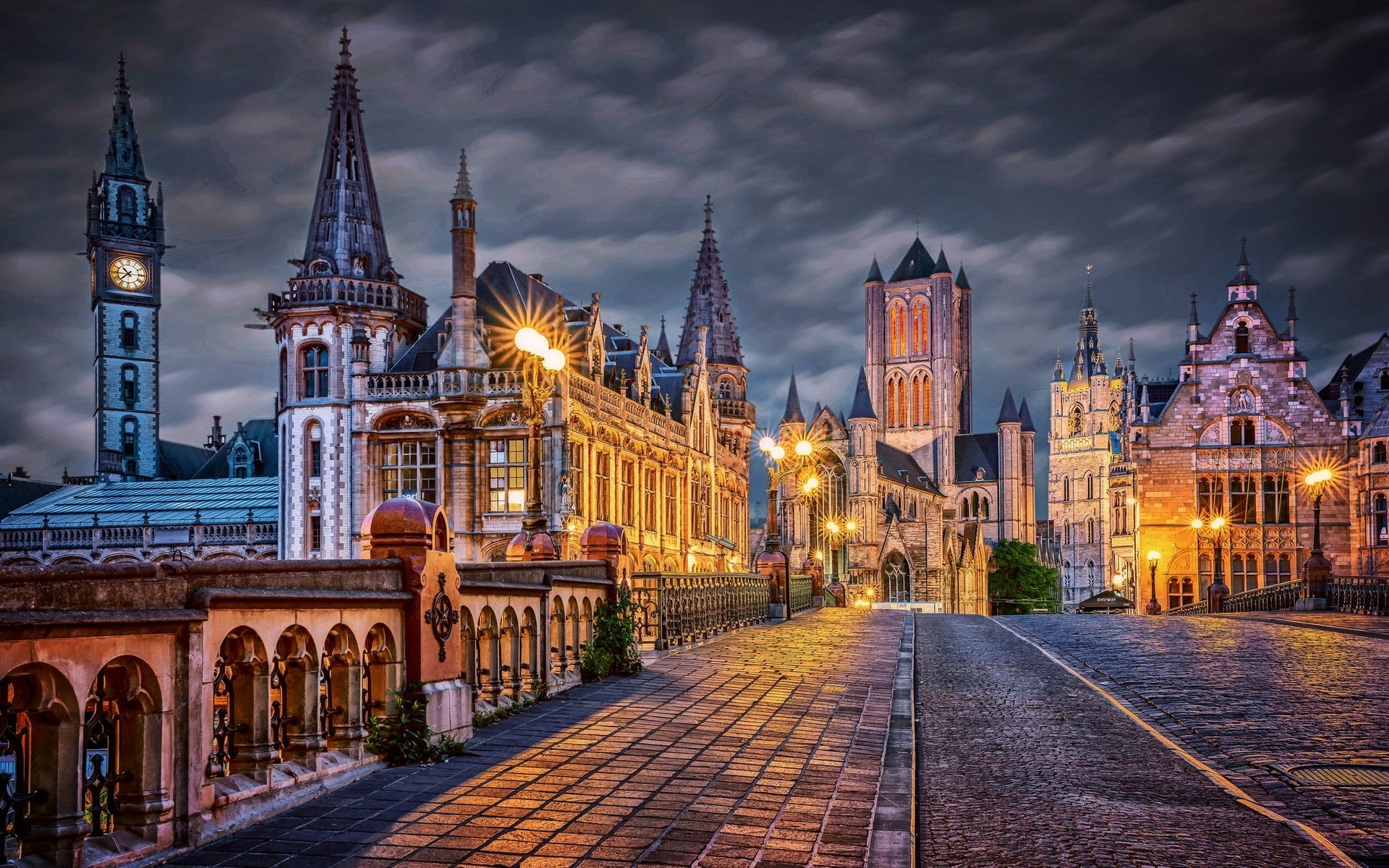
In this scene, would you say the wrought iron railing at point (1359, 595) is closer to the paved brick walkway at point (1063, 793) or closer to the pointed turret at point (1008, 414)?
the paved brick walkway at point (1063, 793)

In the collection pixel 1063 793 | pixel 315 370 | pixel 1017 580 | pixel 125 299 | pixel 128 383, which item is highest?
pixel 125 299

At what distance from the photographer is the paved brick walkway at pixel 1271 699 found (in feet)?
24.7

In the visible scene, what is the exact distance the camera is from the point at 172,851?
231 inches

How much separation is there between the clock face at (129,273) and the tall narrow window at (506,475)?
6027 centimetres

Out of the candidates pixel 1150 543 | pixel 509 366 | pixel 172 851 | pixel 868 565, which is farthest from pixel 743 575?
pixel 868 565

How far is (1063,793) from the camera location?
7.80 metres

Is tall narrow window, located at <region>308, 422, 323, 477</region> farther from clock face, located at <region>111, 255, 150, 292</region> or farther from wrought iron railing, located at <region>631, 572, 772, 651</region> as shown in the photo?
clock face, located at <region>111, 255, 150, 292</region>

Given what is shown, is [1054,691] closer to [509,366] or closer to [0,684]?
[0,684]

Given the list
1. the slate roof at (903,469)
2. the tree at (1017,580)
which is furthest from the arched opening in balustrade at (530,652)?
the tree at (1017,580)

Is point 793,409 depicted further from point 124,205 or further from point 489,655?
point 489,655

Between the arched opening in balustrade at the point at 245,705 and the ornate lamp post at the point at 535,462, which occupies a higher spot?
the ornate lamp post at the point at 535,462

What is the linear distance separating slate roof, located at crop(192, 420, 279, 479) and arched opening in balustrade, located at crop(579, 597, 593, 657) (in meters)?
61.6

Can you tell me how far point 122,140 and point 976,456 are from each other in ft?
288

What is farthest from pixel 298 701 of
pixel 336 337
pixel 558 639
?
pixel 336 337
